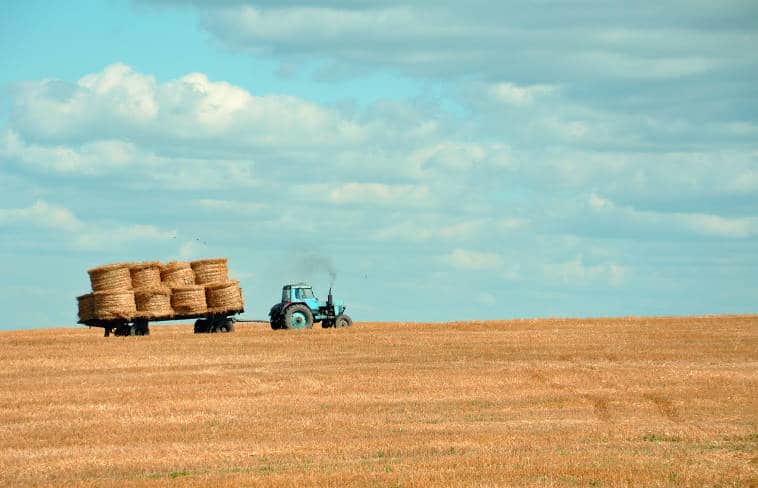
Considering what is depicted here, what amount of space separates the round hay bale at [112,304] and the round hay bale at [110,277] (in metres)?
0.29

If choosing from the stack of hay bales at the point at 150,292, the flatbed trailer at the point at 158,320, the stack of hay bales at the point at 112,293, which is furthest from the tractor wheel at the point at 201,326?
the stack of hay bales at the point at 112,293

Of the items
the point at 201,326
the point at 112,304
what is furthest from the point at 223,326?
the point at 112,304

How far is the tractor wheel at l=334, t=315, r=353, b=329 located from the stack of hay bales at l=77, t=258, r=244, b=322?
150 inches

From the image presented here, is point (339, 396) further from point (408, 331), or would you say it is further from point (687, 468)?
point (408, 331)

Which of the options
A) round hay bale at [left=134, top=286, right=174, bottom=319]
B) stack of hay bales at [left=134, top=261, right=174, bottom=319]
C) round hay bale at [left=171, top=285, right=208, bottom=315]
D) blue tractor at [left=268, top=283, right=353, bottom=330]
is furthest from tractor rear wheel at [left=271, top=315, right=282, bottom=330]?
round hay bale at [left=134, top=286, right=174, bottom=319]

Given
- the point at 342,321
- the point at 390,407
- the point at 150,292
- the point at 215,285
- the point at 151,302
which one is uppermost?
the point at 215,285

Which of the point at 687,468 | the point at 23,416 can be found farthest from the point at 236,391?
the point at 687,468

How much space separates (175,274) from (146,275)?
114 cm

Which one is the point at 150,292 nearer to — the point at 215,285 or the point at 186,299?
the point at 186,299

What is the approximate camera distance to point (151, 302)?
4272cm

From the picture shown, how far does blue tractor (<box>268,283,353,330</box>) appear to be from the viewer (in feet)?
150

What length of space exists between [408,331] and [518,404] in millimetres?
17038

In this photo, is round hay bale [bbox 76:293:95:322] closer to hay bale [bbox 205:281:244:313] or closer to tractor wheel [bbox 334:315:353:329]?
hay bale [bbox 205:281:244:313]

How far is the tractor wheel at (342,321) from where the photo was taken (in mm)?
45750
